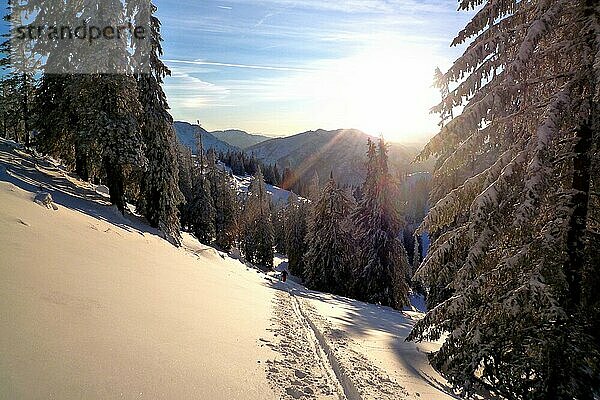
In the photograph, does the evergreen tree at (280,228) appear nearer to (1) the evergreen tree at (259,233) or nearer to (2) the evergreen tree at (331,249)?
(1) the evergreen tree at (259,233)

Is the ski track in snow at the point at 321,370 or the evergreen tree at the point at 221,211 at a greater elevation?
the evergreen tree at the point at 221,211

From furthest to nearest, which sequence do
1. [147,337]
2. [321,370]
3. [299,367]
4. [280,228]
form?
[280,228] < [321,370] < [299,367] < [147,337]

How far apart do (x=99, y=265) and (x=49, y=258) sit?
1.45 meters

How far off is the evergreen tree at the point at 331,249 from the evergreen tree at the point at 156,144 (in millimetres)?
13810

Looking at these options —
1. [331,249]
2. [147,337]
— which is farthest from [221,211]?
[147,337]

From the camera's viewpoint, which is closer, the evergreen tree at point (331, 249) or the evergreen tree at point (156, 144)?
the evergreen tree at point (156, 144)

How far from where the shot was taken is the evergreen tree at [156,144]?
22016 millimetres

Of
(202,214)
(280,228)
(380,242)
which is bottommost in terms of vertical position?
(280,228)

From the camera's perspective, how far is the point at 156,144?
22250 mm

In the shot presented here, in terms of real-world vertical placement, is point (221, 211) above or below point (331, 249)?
above

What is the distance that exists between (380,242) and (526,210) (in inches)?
917

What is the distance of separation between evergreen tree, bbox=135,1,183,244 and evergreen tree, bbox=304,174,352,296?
544 inches

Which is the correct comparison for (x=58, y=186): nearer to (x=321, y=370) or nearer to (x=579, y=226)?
(x=321, y=370)

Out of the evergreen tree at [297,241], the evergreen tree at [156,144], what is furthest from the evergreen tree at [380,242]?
the evergreen tree at [297,241]
